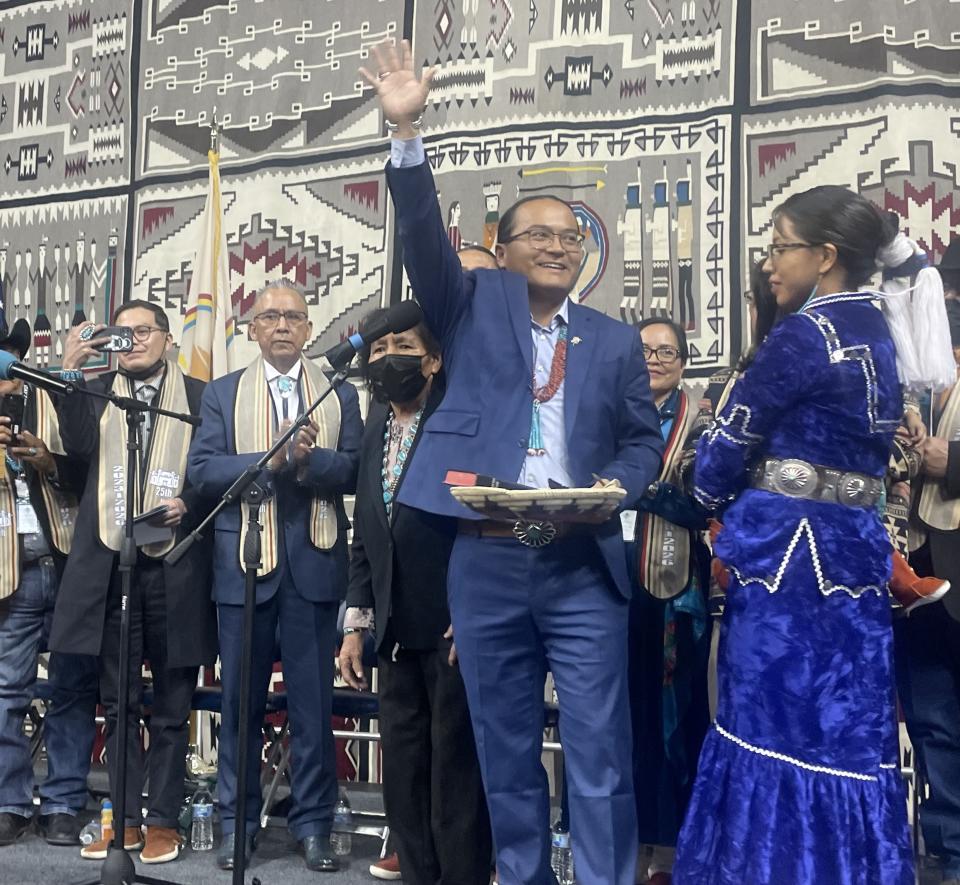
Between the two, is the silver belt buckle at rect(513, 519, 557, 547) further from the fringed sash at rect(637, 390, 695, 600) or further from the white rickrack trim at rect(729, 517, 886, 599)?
the fringed sash at rect(637, 390, 695, 600)

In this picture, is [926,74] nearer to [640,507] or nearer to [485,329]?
[640,507]

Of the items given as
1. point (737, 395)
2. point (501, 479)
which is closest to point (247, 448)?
point (501, 479)

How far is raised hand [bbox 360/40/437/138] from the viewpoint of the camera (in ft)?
8.87

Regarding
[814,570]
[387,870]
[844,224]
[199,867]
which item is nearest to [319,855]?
[387,870]

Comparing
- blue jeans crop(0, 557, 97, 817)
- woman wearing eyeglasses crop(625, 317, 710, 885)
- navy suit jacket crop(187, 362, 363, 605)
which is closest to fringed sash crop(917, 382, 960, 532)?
woman wearing eyeglasses crop(625, 317, 710, 885)

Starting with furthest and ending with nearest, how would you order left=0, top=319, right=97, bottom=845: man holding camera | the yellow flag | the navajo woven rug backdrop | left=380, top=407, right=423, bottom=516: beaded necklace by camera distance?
the yellow flag, the navajo woven rug backdrop, left=0, top=319, right=97, bottom=845: man holding camera, left=380, top=407, right=423, bottom=516: beaded necklace

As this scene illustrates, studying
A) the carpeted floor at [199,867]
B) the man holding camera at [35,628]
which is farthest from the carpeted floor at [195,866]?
the man holding camera at [35,628]

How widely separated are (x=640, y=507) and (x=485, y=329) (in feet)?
2.61

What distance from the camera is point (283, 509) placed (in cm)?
404

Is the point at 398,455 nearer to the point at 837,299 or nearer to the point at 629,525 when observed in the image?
the point at 629,525

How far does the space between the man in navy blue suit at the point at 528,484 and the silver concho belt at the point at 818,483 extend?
1.12ft

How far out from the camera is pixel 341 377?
3.02 m

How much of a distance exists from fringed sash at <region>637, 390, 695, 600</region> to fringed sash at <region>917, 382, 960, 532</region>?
69cm

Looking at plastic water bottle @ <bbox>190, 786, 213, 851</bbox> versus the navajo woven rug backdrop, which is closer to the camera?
plastic water bottle @ <bbox>190, 786, 213, 851</bbox>
